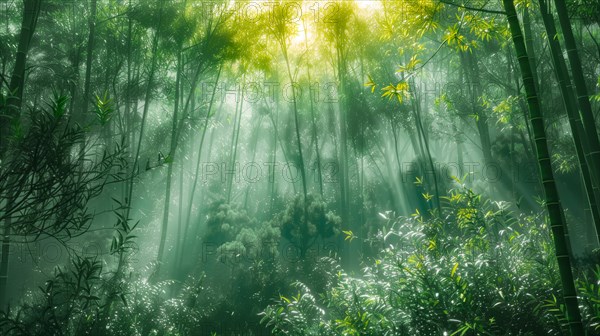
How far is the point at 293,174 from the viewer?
16094 millimetres

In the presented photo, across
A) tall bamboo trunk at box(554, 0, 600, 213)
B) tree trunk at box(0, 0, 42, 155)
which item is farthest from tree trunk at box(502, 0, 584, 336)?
tree trunk at box(0, 0, 42, 155)

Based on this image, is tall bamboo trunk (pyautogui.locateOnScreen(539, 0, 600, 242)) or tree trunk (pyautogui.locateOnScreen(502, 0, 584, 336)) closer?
tree trunk (pyautogui.locateOnScreen(502, 0, 584, 336))

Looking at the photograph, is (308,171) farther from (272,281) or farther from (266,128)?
(272,281)

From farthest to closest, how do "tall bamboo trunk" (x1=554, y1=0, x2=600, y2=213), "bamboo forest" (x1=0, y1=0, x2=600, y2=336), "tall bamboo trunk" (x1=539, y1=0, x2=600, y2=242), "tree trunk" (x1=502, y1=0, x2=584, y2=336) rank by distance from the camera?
1. "tall bamboo trunk" (x1=539, y1=0, x2=600, y2=242)
2. "tall bamboo trunk" (x1=554, y1=0, x2=600, y2=213)
3. "bamboo forest" (x1=0, y1=0, x2=600, y2=336)
4. "tree trunk" (x1=502, y1=0, x2=584, y2=336)

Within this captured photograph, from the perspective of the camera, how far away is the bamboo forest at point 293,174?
2.88 metres

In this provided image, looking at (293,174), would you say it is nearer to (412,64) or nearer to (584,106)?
(584,106)

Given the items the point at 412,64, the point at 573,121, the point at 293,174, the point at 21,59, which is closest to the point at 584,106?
the point at 573,121

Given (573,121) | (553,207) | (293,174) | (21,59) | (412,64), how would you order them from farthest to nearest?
(293,174) < (573,121) < (21,59) < (412,64) < (553,207)

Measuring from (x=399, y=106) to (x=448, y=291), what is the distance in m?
10.2

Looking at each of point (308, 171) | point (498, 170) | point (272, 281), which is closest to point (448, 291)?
point (272, 281)

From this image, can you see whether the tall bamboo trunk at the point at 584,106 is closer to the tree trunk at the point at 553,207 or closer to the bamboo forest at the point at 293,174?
the bamboo forest at the point at 293,174

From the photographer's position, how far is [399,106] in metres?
13.0

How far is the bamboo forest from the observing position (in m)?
2.88

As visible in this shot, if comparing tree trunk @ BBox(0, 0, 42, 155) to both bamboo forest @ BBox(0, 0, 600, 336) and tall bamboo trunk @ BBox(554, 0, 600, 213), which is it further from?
tall bamboo trunk @ BBox(554, 0, 600, 213)
